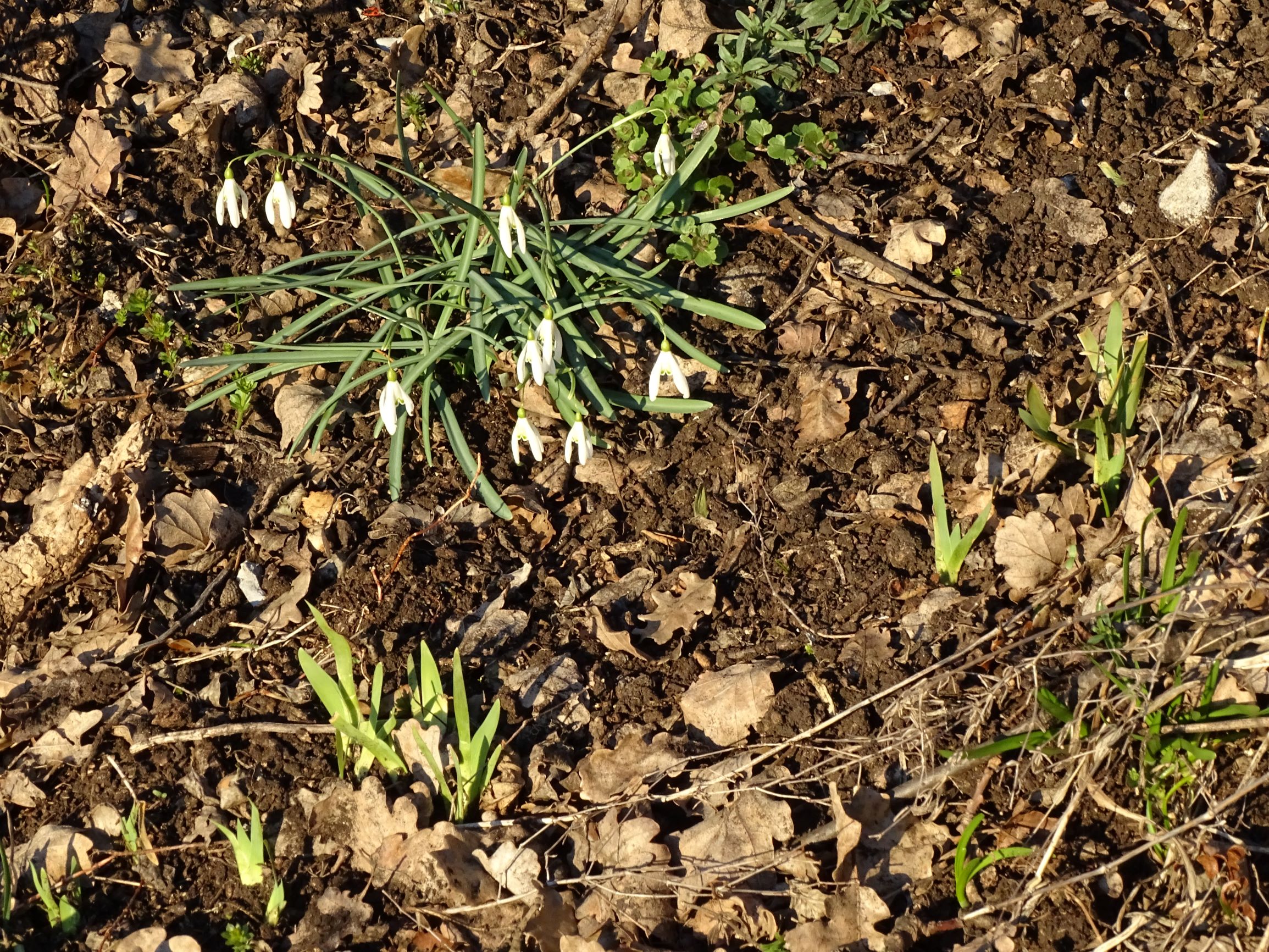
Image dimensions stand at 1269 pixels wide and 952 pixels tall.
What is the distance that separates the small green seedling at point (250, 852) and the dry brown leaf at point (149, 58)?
2.63 m

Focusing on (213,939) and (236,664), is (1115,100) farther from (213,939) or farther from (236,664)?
(213,939)

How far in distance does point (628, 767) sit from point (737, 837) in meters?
0.29

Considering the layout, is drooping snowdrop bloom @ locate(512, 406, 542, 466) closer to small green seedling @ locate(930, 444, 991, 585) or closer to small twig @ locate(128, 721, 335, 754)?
small twig @ locate(128, 721, 335, 754)

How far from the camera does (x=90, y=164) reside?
3590mm

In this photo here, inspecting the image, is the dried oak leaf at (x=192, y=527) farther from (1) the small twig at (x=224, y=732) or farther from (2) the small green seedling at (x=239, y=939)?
(2) the small green seedling at (x=239, y=939)

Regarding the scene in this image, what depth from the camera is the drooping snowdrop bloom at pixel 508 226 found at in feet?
8.60

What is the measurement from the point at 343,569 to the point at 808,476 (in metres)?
1.19

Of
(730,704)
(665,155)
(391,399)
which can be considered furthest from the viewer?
(665,155)

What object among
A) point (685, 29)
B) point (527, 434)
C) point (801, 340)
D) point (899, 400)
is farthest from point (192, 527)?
point (685, 29)

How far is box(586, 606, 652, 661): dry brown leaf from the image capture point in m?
2.61

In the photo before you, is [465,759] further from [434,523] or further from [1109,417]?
[1109,417]

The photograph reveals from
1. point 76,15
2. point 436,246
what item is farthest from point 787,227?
point 76,15

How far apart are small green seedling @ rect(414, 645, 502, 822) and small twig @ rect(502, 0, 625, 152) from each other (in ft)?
6.08

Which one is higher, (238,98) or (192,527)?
(238,98)
